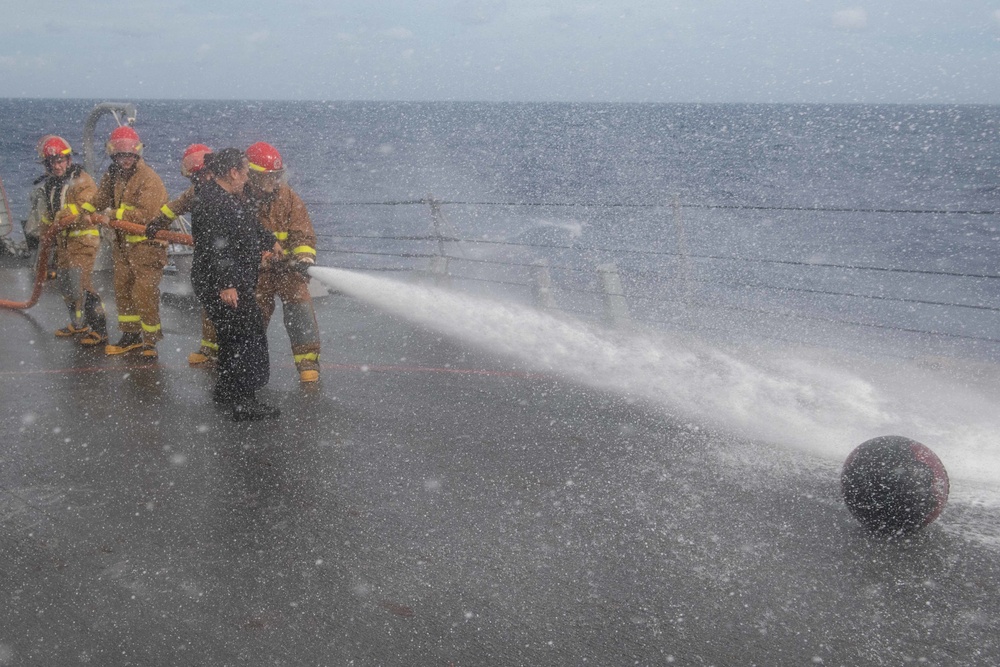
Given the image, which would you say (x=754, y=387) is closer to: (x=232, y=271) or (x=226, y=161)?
(x=232, y=271)

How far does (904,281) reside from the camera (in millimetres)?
27875

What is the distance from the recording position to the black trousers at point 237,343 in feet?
19.3

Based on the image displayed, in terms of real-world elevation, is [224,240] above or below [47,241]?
above

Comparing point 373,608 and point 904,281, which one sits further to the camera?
point 904,281

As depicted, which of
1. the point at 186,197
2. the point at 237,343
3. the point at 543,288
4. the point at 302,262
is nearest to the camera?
the point at 237,343

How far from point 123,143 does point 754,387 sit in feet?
18.1

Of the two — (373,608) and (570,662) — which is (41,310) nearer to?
(373,608)

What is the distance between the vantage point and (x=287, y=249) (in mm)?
6508

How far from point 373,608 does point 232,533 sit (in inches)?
42.5

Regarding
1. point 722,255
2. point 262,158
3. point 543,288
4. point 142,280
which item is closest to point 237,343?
point 262,158

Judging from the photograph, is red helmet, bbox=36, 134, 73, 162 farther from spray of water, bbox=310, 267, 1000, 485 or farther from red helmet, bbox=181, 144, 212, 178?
spray of water, bbox=310, 267, 1000, 485

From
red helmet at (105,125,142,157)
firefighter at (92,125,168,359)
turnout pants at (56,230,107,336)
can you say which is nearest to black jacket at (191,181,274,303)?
firefighter at (92,125,168,359)

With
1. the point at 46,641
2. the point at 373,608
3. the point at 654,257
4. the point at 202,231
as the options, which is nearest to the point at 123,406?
the point at 202,231

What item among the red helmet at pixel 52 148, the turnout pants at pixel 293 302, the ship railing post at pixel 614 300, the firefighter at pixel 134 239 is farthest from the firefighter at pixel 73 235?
the ship railing post at pixel 614 300
